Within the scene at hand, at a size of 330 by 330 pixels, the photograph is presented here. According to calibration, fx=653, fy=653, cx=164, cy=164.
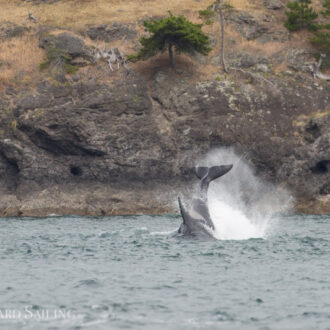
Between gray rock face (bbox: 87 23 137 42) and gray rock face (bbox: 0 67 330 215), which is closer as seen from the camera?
gray rock face (bbox: 0 67 330 215)

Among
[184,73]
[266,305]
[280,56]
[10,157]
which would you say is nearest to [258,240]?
[266,305]

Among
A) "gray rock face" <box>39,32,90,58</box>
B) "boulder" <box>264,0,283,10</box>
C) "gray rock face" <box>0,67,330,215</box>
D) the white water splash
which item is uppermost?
"boulder" <box>264,0,283,10</box>

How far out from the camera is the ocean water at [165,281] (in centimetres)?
1278

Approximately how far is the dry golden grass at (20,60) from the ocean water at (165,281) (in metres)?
25.3

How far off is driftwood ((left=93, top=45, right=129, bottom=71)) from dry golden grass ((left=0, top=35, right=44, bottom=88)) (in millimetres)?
4523

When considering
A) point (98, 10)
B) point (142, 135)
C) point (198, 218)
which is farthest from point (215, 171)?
point (98, 10)

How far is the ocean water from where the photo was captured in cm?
1278

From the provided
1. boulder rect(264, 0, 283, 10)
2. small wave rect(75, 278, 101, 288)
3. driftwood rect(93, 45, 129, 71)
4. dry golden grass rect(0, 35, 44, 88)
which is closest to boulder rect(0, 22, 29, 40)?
dry golden grass rect(0, 35, 44, 88)

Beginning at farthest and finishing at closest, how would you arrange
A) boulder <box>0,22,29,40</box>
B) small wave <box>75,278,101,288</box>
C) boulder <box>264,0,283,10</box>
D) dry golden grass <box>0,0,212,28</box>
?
boulder <box>264,0,283,10</box> < dry golden grass <box>0,0,212,28</box> < boulder <box>0,22,29,40</box> < small wave <box>75,278,101,288</box>

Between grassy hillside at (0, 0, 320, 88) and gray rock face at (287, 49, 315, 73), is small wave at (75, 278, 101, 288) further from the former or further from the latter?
gray rock face at (287, 49, 315, 73)

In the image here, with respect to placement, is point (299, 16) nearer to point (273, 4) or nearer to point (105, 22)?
point (273, 4)

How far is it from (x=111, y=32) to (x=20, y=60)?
8984mm

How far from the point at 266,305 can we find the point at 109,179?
32390 mm

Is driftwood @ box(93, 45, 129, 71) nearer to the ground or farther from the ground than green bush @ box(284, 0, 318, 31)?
nearer to the ground
